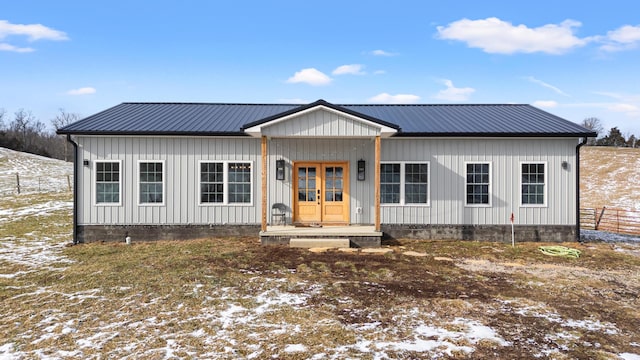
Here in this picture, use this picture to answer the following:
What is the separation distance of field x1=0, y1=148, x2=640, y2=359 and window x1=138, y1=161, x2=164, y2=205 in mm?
1620

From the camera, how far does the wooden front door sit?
11.3 metres

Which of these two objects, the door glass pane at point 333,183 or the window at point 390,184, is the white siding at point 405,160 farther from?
the door glass pane at point 333,183

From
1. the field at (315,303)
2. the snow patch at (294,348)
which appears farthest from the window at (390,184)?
the snow patch at (294,348)

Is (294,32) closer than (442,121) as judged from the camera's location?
No

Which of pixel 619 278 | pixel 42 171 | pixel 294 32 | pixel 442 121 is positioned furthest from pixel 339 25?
pixel 42 171

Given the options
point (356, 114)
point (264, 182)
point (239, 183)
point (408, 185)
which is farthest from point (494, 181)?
point (239, 183)

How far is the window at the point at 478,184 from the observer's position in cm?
1101

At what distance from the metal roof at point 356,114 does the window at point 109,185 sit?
3.23ft

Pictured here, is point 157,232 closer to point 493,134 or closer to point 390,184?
point 390,184

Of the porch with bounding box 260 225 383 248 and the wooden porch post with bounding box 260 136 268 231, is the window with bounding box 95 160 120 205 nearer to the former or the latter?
the wooden porch post with bounding box 260 136 268 231

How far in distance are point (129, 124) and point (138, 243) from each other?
11.8 ft

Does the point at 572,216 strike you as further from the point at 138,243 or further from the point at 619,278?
the point at 138,243

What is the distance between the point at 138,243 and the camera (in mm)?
10602

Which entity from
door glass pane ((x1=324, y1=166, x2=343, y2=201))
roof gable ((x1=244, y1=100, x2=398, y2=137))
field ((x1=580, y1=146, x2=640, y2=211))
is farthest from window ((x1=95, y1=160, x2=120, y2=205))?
field ((x1=580, y1=146, x2=640, y2=211))
